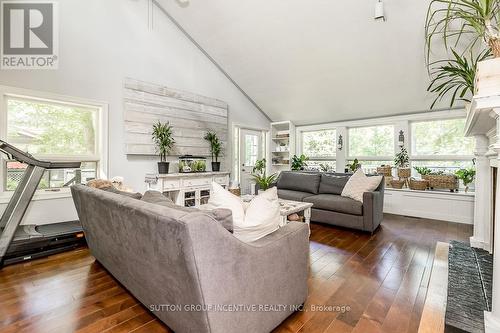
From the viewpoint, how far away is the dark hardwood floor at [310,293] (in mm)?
1582

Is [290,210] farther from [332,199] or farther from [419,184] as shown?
[419,184]

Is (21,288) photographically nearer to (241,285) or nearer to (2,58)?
(241,285)

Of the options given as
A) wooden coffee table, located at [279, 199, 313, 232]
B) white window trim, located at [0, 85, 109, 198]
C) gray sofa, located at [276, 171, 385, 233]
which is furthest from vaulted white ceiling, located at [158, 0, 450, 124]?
wooden coffee table, located at [279, 199, 313, 232]

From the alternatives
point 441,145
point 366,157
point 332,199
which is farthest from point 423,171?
point 332,199

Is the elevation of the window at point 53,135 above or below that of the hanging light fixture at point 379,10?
below

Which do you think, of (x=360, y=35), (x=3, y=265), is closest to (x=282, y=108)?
(x=360, y=35)

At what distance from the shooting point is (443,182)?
4.25 metres

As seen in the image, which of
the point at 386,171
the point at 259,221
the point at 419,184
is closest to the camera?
the point at 259,221

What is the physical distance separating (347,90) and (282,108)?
172 centimetres

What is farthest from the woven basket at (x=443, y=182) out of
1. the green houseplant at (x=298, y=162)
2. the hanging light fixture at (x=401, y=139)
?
the green houseplant at (x=298, y=162)

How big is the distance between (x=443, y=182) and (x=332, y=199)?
2.23 metres

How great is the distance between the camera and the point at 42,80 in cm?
312

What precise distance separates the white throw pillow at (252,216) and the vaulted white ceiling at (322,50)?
321cm

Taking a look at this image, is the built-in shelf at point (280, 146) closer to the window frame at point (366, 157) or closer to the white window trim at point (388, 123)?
the white window trim at point (388, 123)
